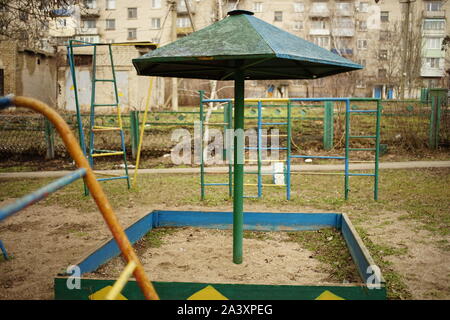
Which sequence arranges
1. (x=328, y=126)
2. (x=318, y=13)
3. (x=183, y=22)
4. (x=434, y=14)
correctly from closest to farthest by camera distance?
1. (x=328, y=126)
2. (x=318, y=13)
3. (x=434, y=14)
4. (x=183, y=22)

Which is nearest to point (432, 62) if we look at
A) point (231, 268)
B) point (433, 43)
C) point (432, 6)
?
point (433, 43)

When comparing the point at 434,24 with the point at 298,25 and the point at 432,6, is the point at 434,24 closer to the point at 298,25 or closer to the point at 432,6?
the point at 432,6

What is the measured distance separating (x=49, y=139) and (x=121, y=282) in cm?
1026

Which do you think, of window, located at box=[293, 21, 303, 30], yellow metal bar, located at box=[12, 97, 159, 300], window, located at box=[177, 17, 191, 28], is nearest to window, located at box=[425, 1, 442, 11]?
window, located at box=[293, 21, 303, 30]

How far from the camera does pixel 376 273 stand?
2547 millimetres

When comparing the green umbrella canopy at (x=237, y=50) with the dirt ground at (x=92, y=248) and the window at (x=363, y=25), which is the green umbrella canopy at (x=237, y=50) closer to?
the dirt ground at (x=92, y=248)

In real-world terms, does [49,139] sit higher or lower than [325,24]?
lower

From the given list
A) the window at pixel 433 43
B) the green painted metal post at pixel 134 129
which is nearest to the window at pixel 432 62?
the window at pixel 433 43

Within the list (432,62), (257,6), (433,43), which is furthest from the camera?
(432,62)

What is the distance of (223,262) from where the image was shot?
3818mm

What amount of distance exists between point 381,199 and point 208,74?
3.96 m

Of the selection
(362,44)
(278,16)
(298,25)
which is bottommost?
(362,44)

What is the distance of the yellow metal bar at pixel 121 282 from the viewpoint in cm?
158
